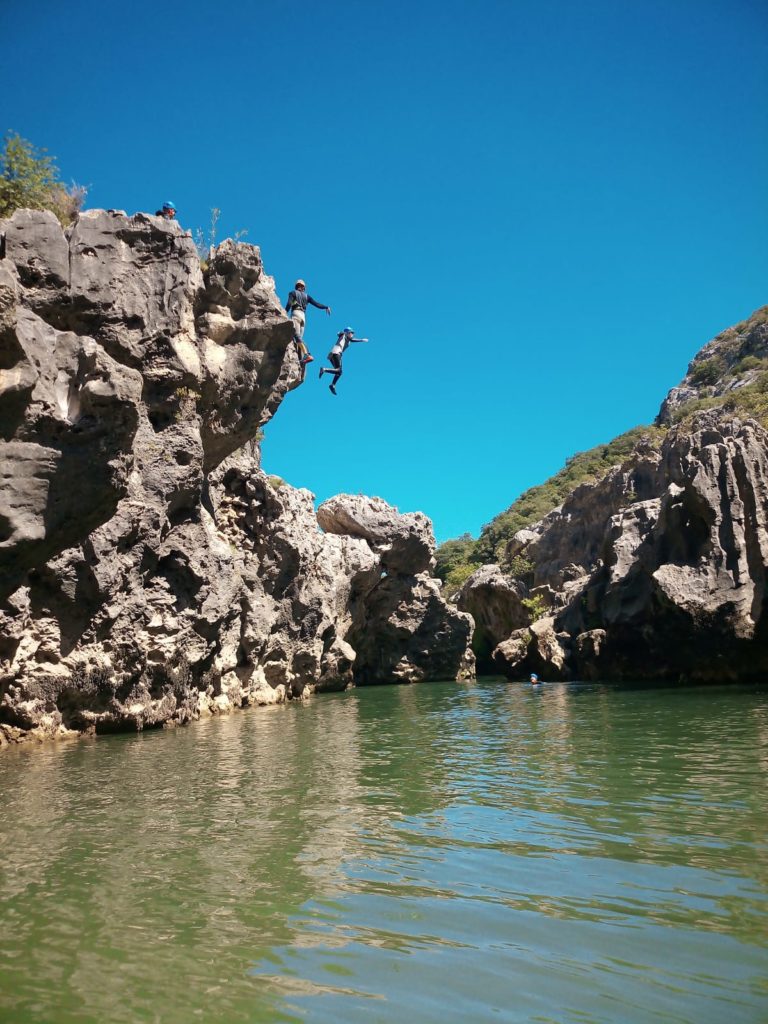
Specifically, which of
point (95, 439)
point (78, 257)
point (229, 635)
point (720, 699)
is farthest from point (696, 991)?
point (229, 635)

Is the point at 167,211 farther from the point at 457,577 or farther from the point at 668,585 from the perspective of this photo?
the point at 457,577

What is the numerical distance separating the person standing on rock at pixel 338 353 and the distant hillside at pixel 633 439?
4356 cm

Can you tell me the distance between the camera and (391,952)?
5172mm

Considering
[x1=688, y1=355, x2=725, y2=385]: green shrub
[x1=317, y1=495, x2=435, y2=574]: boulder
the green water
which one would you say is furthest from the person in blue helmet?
[x1=688, y1=355, x2=725, y2=385]: green shrub

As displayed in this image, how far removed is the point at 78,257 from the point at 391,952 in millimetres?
18317

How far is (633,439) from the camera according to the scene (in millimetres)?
97312

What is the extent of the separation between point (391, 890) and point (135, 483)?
15.7 meters

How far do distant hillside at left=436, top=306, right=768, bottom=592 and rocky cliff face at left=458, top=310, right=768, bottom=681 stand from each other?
1260cm

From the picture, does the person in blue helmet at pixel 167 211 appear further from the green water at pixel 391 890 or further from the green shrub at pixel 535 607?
the green shrub at pixel 535 607

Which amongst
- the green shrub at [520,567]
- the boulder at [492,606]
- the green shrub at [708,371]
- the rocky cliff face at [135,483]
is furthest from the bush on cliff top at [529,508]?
the rocky cliff face at [135,483]

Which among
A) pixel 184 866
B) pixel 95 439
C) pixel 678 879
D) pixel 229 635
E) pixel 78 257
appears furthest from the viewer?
pixel 229 635

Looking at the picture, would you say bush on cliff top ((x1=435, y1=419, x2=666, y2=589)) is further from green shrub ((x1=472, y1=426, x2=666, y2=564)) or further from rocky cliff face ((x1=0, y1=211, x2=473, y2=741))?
rocky cliff face ((x1=0, y1=211, x2=473, y2=741))

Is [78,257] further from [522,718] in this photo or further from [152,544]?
[522,718]

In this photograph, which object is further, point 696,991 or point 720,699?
point 720,699
